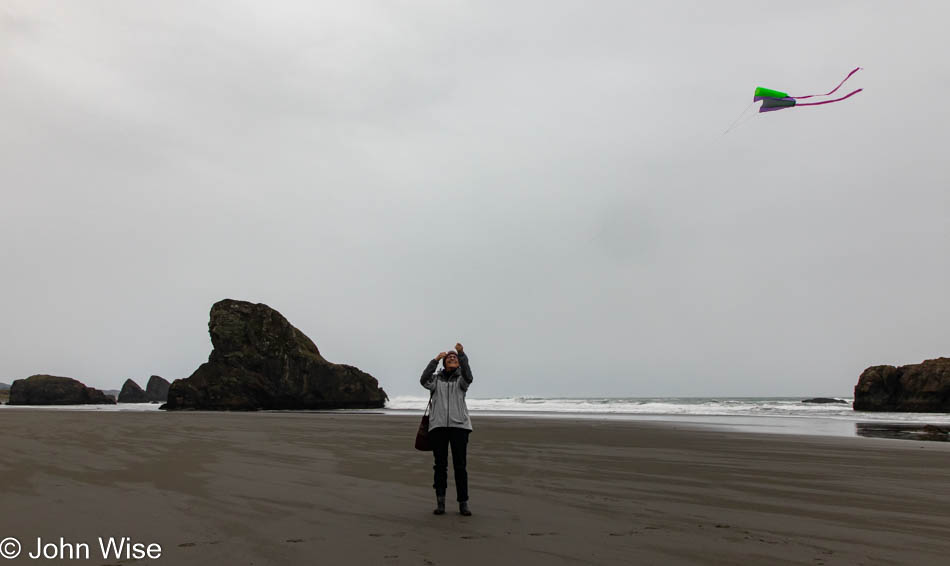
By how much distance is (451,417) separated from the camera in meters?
7.26

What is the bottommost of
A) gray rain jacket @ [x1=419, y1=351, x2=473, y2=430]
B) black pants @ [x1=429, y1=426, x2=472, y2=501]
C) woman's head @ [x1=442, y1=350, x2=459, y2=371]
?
black pants @ [x1=429, y1=426, x2=472, y2=501]

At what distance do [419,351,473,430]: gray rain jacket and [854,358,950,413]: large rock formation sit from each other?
49.5 m

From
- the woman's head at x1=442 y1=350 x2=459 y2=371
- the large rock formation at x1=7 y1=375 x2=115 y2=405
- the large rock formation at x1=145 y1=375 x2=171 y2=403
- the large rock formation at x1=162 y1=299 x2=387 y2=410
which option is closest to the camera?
the woman's head at x1=442 y1=350 x2=459 y2=371

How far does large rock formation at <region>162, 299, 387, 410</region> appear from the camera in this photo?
5328 cm

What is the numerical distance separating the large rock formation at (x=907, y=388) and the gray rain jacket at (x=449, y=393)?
49.5 metres

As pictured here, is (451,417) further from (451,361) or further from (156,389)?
(156,389)

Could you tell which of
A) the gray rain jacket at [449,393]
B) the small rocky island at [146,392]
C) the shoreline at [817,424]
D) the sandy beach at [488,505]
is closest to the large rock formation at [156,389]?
the small rocky island at [146,392]

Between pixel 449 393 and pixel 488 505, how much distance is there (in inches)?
62.1

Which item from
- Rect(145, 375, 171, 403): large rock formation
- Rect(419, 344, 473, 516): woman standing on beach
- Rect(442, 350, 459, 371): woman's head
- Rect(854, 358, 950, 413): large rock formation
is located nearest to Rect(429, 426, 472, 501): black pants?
Rect(419, 344, 473, 516): woman standing on beach

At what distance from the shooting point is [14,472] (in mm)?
9344

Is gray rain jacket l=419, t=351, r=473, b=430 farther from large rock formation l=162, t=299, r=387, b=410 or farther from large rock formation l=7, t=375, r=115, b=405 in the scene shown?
large rock formation l=7, t=375, r=115, b=405

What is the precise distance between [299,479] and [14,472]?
468 centimetres

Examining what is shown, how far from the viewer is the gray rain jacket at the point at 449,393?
7270mm

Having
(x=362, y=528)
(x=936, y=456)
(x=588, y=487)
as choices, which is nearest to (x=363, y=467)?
(x=588, y=487)
